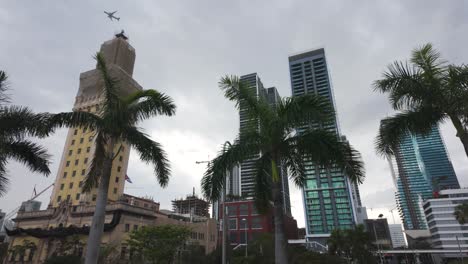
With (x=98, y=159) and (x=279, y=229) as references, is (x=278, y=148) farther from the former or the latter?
(x=98, y=159)

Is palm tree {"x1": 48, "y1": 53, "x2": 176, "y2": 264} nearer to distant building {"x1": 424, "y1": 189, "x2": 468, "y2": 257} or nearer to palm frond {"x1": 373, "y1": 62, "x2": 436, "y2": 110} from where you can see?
palm frond {"x1": 373, "y1": 62, "x2": 436, "y2": 110}

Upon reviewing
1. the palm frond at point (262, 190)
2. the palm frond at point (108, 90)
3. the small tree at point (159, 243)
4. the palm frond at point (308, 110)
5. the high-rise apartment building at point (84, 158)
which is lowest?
the small tree at point (159, 243)

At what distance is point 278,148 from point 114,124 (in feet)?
22.8

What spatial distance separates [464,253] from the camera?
96.4 meters

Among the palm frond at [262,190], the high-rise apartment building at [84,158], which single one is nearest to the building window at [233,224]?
the high-rise apartment building at [84,158]

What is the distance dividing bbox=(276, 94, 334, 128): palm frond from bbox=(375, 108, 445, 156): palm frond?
2.43 metres

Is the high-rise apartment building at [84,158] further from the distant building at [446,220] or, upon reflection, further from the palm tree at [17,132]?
the distant building at [446,220]

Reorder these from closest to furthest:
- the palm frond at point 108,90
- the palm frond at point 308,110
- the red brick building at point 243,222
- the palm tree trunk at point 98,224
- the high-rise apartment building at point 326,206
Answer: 1. the palm tree trunk at point 98,224
2. the palm frond at point 308,110
3. the palm frond at point 108,90
4. the red brick building at point 243,222
5. the high-rise apartment building at point 326,206

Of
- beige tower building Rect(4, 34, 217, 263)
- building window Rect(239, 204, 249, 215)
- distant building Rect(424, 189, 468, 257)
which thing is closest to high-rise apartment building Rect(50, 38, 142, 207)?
beige tower building Rect(4, 34, 217, 263)

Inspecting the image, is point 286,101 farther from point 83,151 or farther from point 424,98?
point 83,151

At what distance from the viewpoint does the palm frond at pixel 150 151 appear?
1248cm

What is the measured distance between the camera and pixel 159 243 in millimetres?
32719

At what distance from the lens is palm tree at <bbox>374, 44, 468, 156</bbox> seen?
1020 centimetres

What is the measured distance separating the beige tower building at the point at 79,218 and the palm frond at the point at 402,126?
27.9 metres
